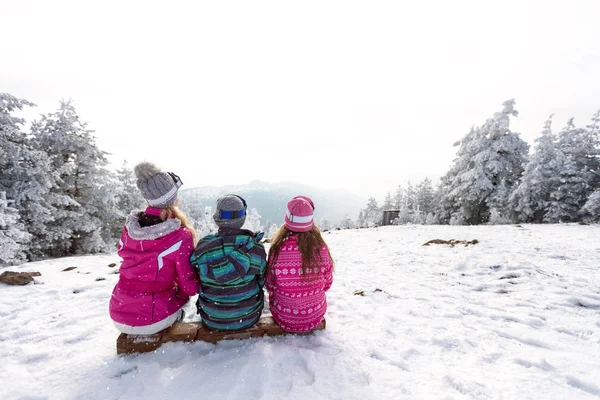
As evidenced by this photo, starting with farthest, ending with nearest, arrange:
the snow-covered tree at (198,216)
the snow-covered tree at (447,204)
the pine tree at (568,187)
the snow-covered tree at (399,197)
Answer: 1. the snow-covered tree at (399,197)
2. the snow-covered tree at (198,216)
3. the snow-covered tree at (447,204)
4. the pine tree at (568,187)

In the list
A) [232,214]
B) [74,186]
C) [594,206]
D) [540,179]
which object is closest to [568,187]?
[540,179]

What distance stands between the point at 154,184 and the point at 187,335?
77.3 inches

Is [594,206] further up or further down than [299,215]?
further up

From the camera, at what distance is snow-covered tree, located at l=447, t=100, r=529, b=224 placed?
2298 centimetres

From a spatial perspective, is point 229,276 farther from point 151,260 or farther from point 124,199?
point 124,199

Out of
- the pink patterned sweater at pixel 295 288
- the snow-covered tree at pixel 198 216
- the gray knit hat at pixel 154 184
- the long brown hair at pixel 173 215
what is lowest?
the snow-covered tree at pixel 198 216

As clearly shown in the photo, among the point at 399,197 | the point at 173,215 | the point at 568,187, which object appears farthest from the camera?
the point at 399,197

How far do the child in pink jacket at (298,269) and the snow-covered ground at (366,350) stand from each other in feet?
1.15

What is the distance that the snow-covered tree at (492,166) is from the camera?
2298 centimetres

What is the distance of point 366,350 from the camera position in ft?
11.6

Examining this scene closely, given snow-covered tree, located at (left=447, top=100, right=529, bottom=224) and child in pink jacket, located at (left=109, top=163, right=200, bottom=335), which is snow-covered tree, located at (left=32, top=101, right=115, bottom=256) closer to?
child in pink jacket, located at (left=109, top=163, right=200, bottom=335)

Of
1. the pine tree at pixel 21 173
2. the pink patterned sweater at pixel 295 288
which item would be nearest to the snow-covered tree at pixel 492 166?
the pink patterned sweater at pixel 295 288

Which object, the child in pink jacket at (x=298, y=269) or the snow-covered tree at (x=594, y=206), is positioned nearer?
the child in pink jacket at (x=298, y=269)

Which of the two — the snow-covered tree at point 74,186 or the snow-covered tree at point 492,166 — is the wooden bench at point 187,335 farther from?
the snow-covered tree at point 492,166
